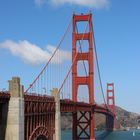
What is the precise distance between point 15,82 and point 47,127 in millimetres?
13187

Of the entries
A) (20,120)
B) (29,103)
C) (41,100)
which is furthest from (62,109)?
(20,120)

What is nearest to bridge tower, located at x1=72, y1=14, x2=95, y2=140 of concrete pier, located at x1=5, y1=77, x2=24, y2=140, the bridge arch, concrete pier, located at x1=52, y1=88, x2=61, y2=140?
concrete pier, located at x1=52, y1=88, x2=61, y2=140

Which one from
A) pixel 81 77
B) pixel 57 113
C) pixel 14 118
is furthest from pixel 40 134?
pixel 81 77

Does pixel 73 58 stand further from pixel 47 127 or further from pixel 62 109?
pixel 47 127

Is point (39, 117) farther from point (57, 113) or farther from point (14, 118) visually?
point (14, 118)

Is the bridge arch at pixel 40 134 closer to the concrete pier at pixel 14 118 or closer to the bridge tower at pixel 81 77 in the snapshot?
the concrete pier at pixel 14 118

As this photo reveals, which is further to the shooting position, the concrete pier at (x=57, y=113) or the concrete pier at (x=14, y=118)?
the concrete pier at (x=57, y=113)

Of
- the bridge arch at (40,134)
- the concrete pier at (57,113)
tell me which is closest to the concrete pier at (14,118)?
the bridge arch at (40,134)

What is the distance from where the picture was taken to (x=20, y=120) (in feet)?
126

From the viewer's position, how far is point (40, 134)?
46.9 m

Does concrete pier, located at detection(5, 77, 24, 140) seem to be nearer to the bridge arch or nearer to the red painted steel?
the red painted steel

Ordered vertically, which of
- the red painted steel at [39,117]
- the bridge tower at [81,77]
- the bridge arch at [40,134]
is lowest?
the bridge arch at [40,134]

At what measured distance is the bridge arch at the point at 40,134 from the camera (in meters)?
44.5

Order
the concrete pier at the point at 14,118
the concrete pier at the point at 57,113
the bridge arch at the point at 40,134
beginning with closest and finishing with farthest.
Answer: the concrete pier at the point at 14,118, the bridge arch at the point at 40,134, the concrete pier at the point at 57,113
